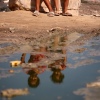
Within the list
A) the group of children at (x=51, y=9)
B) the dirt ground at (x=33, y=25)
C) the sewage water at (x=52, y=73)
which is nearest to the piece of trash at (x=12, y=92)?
the sewage water at (x=52, y=73)

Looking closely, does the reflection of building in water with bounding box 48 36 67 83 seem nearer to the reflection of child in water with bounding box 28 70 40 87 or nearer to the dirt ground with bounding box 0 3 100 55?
the reflection of child in water with bounding box 28 70 40 87

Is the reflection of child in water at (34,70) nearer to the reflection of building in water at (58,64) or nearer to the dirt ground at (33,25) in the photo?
the reflection of building in water at (58,64)

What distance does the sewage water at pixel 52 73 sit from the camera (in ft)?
8.34

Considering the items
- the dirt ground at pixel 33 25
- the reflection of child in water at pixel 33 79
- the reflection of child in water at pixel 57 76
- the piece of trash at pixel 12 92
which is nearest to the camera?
the piece of trash at pixel 12 92

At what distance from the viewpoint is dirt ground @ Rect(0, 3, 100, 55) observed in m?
5.55

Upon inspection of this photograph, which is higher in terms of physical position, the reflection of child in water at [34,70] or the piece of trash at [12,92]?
the piece of trash at [12,92]

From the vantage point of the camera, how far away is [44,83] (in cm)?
285

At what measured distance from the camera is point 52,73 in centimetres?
319

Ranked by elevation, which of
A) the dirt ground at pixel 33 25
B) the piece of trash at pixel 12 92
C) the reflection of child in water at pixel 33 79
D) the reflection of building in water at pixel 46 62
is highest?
the piece of trash at pixel 12 92

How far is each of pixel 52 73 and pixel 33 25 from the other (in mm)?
3508

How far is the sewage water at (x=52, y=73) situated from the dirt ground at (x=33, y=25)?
1.03 m

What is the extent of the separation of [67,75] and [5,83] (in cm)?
76

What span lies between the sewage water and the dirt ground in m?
1.03

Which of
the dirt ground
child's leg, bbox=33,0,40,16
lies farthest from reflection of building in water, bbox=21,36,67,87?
child's leg, bbox=33,0,40,16
